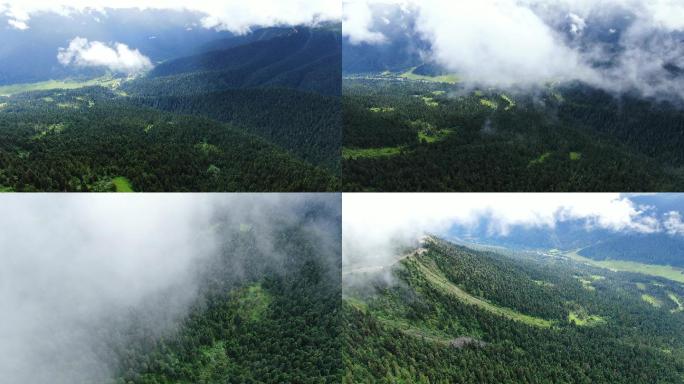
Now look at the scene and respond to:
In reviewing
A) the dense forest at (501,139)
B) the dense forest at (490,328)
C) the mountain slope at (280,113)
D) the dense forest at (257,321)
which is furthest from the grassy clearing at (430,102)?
the dense forest at (257,321)

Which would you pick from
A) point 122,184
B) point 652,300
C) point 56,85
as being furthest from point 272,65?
point 652,300

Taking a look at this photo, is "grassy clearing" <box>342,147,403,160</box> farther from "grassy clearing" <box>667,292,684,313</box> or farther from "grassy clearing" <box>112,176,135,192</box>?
"grassy clearing" <box>667,292,684,313</box>

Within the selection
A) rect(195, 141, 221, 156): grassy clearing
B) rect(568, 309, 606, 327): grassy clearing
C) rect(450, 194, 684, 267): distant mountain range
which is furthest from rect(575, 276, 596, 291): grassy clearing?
rect(195, 141, 221, 156): grassy clearing

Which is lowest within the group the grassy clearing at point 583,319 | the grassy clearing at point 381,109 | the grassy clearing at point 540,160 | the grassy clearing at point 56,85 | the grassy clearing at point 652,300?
the grassy clearing at point 652,300

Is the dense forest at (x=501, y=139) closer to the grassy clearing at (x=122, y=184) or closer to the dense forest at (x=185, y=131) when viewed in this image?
the dense forest at (x=185, y=131)

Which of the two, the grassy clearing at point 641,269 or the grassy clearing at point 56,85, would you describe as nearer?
the grassy clearing at point 56,85

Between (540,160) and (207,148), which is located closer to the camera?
(540,160)

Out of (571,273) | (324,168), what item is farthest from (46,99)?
(571,273)

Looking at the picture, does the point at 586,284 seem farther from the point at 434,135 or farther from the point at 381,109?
the point at 381,109
